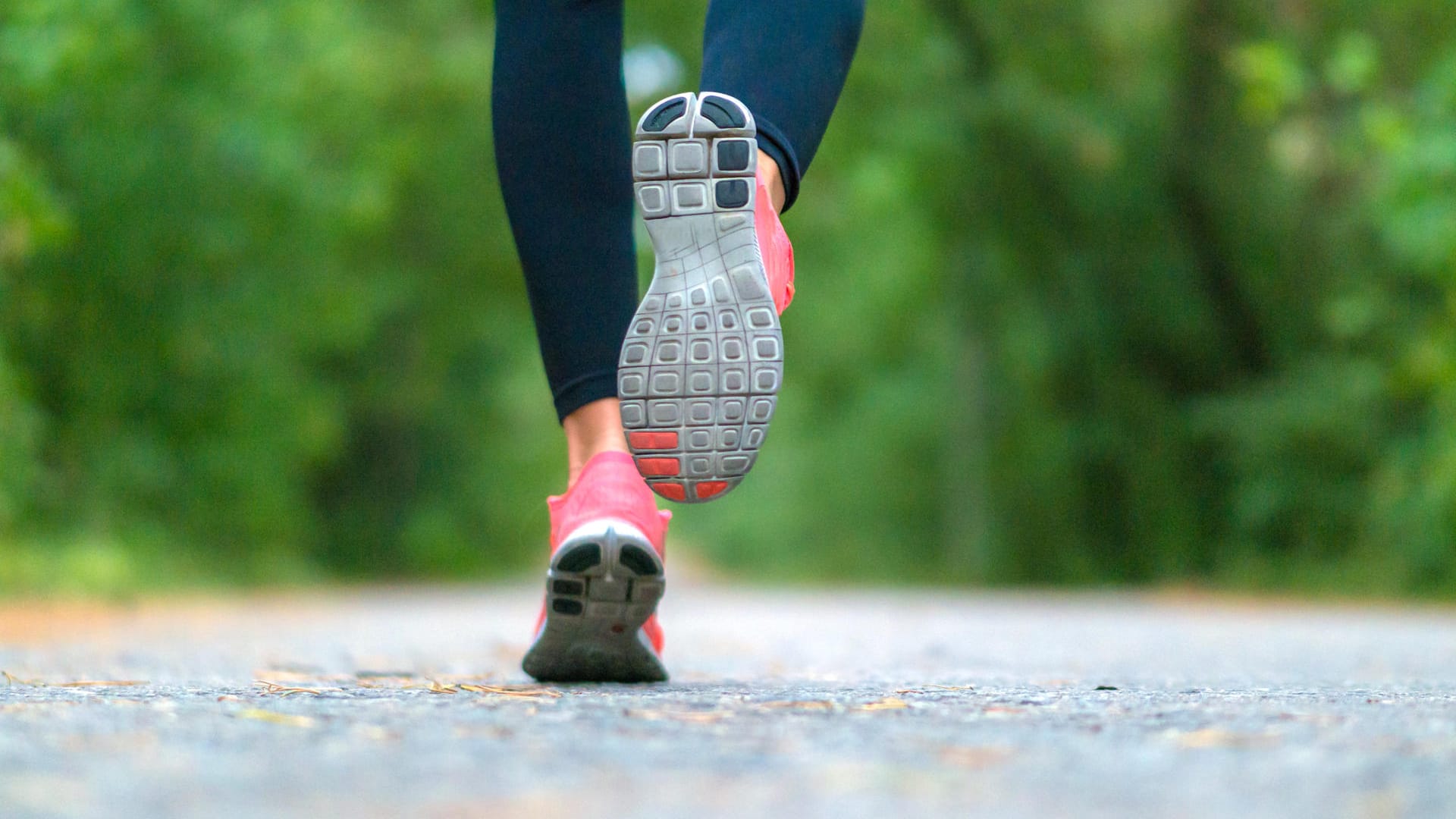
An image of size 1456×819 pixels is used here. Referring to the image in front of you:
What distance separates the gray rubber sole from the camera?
5.25 ft

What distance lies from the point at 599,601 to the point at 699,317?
0.38m

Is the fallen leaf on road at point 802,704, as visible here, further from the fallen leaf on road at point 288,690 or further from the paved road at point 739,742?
the fallen leaf on road at point 288,690

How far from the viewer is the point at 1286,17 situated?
974 centimetres

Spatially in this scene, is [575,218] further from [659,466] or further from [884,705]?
[884,705]

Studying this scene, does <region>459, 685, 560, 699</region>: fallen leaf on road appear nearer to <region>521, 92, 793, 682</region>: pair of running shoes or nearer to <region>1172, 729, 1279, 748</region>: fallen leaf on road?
<region>521, 92, 793, 682</region>: pair of running shoes

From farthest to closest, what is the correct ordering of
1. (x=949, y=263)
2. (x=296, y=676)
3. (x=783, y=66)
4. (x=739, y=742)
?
1. (x=949, y=263)
2. (x=296, y=676)
3. (x=783, y=66)
4. (x=739, y=742)

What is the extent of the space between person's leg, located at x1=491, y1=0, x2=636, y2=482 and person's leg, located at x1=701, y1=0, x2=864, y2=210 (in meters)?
0.19

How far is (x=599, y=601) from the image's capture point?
1.82 meters

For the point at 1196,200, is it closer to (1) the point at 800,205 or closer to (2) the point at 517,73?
(1) the point at 800,205

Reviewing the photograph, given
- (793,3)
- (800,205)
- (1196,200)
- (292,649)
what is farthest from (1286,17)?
(793,3)

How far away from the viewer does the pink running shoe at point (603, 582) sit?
1800 mm

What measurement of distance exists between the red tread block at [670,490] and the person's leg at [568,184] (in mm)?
321

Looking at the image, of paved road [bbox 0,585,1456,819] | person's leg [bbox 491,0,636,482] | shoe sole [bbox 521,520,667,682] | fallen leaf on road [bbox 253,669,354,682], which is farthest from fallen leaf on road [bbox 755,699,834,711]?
fallen leaf on road [bbox 253,669,354,682]

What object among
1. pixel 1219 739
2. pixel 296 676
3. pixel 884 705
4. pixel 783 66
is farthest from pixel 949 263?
pixel 1219 739
